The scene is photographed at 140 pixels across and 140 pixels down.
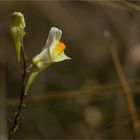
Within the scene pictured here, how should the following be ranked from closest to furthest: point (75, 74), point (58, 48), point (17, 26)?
point (17, 26), point (58, 48), point (75, 74)

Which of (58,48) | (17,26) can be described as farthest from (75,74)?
(17,26)

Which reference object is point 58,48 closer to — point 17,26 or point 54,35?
A: point 54,35

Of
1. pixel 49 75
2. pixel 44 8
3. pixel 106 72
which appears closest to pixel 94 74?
pixel 106 72

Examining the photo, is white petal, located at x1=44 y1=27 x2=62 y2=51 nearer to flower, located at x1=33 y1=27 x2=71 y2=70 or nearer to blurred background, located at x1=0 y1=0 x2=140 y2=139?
flower, located at x1=33 y1=27 x2=71 y2=70

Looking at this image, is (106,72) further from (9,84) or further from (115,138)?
(115,138)

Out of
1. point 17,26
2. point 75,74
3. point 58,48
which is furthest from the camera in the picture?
point 75,74
